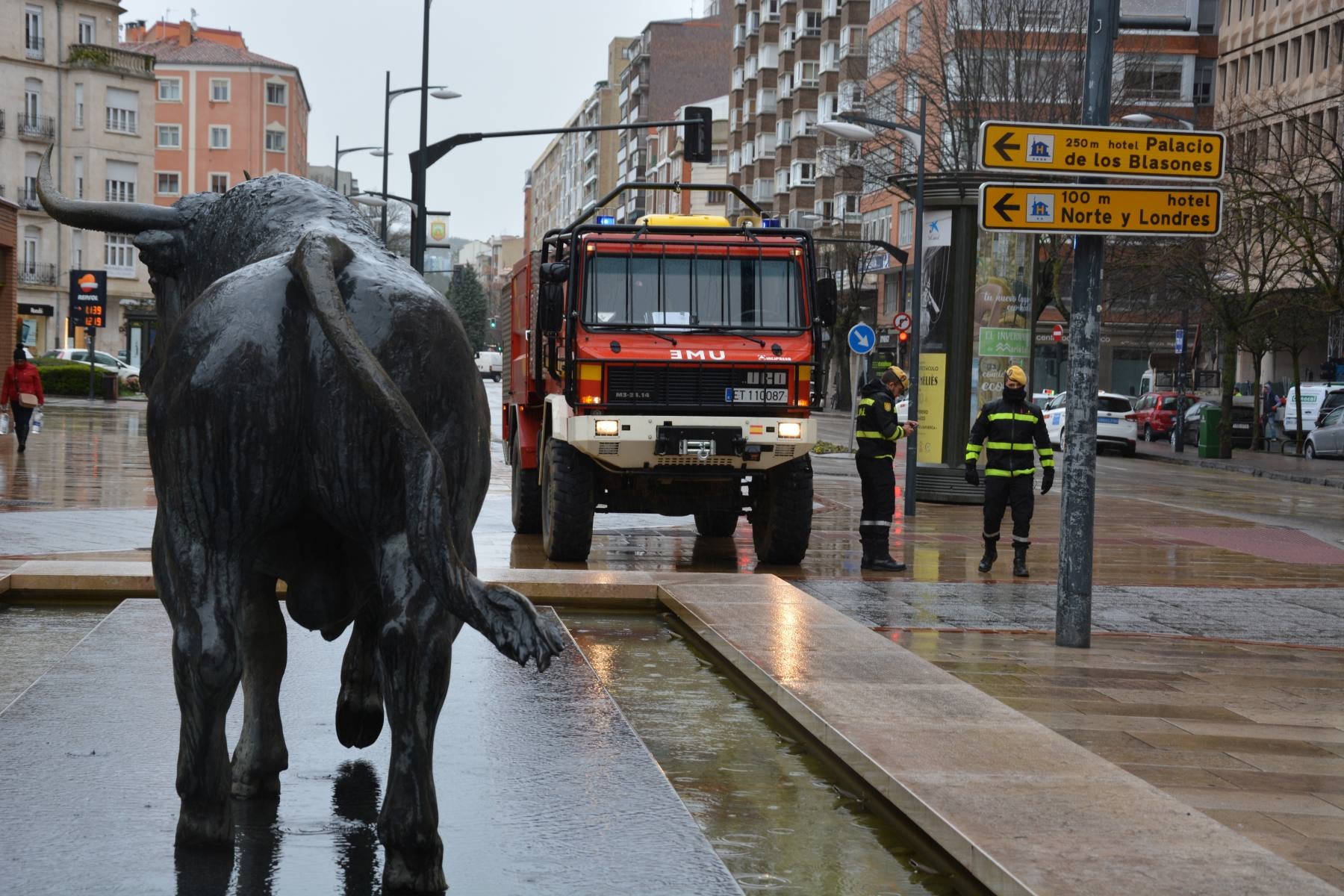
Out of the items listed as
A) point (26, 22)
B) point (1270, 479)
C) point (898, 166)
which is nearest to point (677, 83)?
point (26, 22)

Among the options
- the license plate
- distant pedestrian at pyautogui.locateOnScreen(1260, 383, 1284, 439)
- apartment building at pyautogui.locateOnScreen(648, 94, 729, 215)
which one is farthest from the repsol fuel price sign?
apartment building at pyautogui.locateOnScreen(648, 94, 729, 215)

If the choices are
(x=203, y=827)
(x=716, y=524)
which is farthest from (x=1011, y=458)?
(x=203, y=827)

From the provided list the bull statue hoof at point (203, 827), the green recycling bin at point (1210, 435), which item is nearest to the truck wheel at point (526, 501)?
the bull statue hoof at point (203, 827)

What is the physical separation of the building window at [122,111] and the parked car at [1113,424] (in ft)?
151

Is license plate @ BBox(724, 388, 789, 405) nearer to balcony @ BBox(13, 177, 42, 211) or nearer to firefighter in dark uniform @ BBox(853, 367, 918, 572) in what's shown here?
firefighter in dark uniform @ BBox(853, 367, 918, 572)

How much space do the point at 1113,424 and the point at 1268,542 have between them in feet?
88.1

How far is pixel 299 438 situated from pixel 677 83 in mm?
121215

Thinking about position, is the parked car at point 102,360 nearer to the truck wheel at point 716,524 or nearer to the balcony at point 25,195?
the balcony at point 25,195

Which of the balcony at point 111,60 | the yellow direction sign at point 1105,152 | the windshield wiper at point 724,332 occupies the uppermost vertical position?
the balcony at point 111,60

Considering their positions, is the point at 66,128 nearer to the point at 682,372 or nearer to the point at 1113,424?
the point at 1113,424

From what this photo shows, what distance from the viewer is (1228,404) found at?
44.5 meters

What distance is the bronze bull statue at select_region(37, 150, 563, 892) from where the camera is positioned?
13.0ft

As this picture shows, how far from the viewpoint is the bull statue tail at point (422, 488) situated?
12.5ft

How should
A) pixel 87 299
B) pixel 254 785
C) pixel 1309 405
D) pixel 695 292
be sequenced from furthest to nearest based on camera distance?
pixel 1309 405 < pixel 87 299 < pixel 695 292 < pixel 254 785
